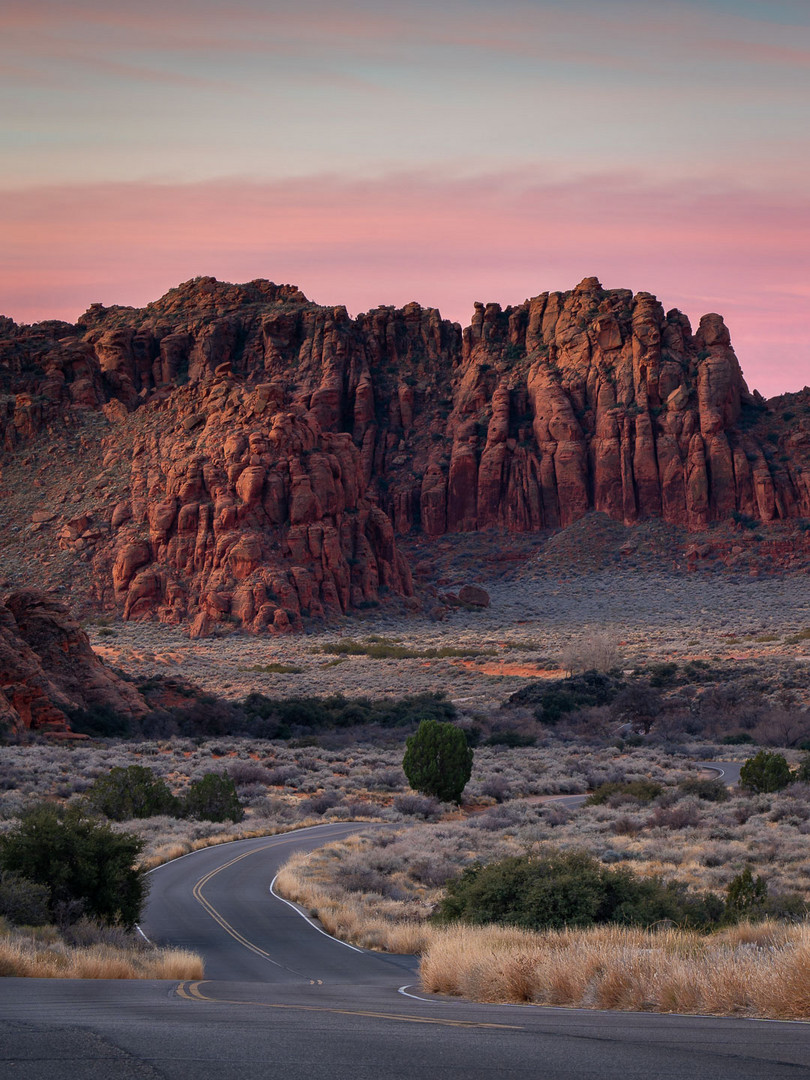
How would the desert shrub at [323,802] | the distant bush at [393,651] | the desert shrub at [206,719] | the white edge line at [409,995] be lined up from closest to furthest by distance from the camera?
the white edge line at [409,995], the desert shrub at [323,802], the desert shrub at [206,719], the distant bush at [393,651]

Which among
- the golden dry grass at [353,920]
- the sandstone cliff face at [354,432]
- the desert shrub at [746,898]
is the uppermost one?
the sandstone cliff face at [354,432]

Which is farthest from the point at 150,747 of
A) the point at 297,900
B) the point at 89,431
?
the point at 89,431

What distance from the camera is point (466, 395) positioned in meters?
144

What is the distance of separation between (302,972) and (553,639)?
76.0 metres

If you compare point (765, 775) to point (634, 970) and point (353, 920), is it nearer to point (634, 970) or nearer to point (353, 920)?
point (353, 920)

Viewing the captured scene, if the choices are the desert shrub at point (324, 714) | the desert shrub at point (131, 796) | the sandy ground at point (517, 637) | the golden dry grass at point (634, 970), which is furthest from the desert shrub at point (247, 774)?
the golden dry grass at point (634, 970)

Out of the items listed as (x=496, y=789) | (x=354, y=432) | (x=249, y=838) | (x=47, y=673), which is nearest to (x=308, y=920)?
(x=249, y=838)

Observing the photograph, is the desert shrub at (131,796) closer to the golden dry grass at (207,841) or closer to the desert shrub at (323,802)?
the golden dry grass at (207,841)

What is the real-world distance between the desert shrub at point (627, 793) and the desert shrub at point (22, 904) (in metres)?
22.5

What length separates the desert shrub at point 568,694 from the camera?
60.4 m

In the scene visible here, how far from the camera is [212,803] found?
32.8 metres

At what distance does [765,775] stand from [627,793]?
4643mm

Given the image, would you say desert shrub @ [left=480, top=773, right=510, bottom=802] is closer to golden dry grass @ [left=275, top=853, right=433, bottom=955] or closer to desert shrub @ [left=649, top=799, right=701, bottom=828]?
desert shrub @ [left=649, top=799, right=701, bottom=828]

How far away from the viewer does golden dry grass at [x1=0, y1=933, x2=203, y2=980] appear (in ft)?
38.7
